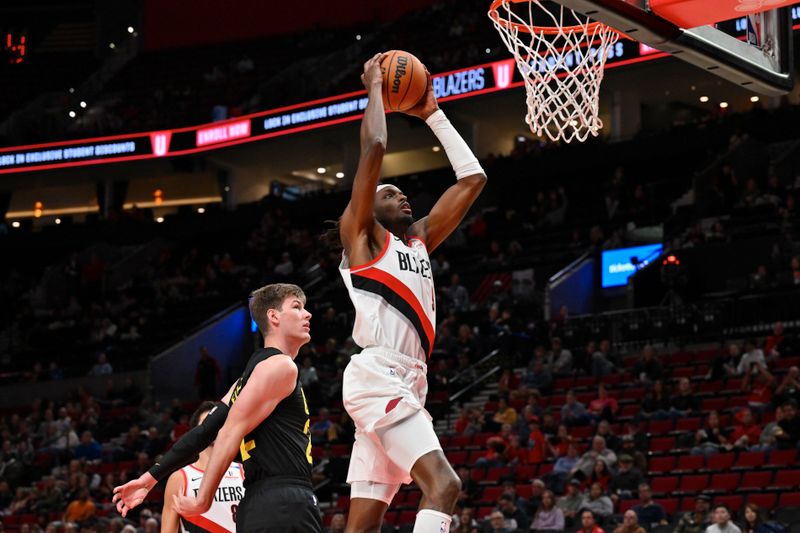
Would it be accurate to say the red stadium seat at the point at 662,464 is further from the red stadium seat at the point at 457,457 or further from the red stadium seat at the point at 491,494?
the red stadium seat at the point at 457,457

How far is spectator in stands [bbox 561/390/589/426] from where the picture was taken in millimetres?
16703

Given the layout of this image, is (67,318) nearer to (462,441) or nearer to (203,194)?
(203,194)

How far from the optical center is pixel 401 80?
579cm

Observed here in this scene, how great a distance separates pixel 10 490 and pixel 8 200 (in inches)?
777

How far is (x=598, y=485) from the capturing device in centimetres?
1387

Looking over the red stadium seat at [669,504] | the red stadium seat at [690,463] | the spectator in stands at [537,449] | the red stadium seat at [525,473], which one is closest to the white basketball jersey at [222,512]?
the red stadium seat at [669,504]

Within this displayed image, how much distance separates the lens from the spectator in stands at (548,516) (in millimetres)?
13695

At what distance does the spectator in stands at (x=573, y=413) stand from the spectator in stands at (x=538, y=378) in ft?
4.48

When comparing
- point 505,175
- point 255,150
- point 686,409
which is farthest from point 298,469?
point 255,150

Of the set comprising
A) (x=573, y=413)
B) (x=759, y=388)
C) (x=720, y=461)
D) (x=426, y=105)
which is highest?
(x=426, y=105)

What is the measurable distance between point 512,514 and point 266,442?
937cm

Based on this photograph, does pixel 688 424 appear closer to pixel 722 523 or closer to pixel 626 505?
pixel 626 505

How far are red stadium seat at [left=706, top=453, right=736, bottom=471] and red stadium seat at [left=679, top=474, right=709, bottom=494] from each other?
20 centimetres

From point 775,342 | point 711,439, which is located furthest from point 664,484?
point 775,342
